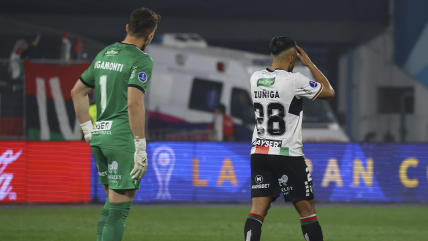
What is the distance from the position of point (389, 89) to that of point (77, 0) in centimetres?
1119

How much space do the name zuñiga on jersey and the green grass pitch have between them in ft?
9.05

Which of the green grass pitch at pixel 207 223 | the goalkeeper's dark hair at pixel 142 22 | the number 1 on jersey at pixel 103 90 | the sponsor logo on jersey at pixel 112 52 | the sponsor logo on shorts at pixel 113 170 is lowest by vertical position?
the green grass pitch at pixel 207 223

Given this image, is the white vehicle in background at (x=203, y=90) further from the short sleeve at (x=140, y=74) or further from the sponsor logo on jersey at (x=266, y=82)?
the short sleeve at (x=140, y=74)

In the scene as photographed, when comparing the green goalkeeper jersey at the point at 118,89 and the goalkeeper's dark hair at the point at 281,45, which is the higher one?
the goalkeeper's dark hair at the point at 281,45

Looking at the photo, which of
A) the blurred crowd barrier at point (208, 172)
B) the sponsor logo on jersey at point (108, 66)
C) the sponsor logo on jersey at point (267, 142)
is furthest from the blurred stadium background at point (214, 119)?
the sponsor logo on jersey at point (108, 66)

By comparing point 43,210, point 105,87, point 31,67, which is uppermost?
point 31,67

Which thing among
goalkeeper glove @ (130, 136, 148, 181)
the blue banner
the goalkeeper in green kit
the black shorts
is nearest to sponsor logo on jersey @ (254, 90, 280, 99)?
the black shorts

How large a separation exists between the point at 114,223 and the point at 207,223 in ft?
14.7

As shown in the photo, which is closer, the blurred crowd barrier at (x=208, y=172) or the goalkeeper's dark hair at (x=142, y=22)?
the goalkeeper's dark hair at (x=142, y=22)

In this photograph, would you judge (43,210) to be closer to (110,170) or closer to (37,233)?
(37,233)

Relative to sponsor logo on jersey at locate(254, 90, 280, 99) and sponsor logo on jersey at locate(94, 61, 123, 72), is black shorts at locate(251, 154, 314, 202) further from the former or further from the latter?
sponsor logo on jersey at locate(94, 61, 123, 72)

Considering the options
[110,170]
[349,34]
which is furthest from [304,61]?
[349,34]

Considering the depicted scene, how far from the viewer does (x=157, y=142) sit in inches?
423

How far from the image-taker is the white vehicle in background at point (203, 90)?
14992 millimetres
